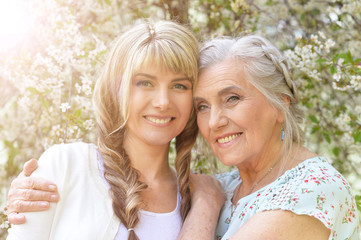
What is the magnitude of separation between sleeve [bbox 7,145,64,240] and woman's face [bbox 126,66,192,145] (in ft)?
1.59

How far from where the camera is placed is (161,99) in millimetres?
2229

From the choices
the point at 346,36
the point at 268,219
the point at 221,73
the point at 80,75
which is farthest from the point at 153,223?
the point at 346,36

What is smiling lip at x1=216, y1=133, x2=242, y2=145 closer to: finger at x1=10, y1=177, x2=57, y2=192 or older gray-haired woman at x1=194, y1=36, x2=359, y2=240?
older gray-haired woman at x1=194, y1=36, x2=359, y2=240

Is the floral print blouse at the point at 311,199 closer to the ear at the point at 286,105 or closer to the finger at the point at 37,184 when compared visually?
the ear at the point at 286,105

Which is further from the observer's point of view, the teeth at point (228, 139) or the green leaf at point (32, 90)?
the green leaf at point (32, 90)

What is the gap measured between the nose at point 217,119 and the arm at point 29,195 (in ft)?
2.76

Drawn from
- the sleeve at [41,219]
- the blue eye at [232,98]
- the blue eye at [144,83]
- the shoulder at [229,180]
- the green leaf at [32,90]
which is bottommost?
the shoulder at [229,180]

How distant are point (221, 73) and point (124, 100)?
0.53 meters

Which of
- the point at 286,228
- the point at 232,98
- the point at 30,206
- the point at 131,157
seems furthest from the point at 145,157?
the point at 286,228

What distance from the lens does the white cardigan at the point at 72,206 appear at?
1.93 m

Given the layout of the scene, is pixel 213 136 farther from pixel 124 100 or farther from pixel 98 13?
pixel 98 13

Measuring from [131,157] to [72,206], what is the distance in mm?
501

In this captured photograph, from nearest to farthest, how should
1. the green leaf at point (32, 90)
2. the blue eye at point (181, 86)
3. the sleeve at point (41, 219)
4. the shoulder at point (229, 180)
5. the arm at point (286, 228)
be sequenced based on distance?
the arm at point (286, 228), the sleeve at point (41, 219), the blue eye at point (181, 86), the shoulder at point (229, 180), the green leaf at point (32, 90)

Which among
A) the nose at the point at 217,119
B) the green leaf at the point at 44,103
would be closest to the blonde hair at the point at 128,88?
the nose at the point at 217,119
